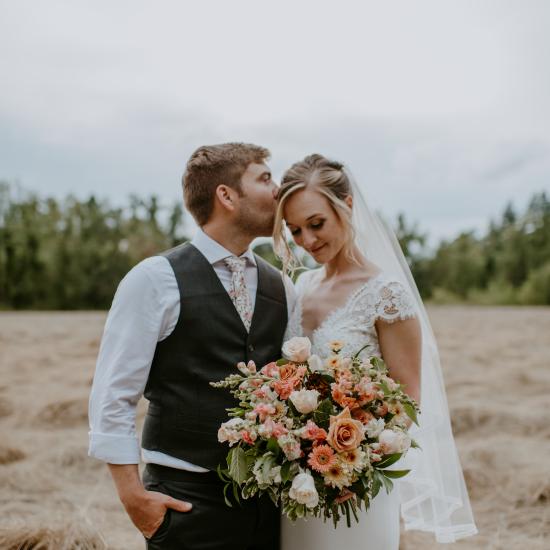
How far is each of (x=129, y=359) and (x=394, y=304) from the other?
3.75 ft

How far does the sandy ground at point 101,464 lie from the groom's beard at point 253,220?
228 cm

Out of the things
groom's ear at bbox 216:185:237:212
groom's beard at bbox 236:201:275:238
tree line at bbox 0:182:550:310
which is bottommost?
tree line at bbox 0:182:550:310

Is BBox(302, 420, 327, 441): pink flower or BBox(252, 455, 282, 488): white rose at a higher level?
BBox(302, 420, 327, 441): pink flower

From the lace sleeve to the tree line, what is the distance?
92.5 ft

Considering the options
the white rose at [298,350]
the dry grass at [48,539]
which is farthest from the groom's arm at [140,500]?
the dry grass at [48,539]

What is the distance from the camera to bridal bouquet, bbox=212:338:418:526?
1940mm

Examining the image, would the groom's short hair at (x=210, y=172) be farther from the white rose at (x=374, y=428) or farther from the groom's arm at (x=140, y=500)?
the white rose at (x=374, y=428)

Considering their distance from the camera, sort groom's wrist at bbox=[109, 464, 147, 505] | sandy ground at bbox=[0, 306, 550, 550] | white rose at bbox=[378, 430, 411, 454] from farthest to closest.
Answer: sandy ground at bbox=[0, 306, 550, 550]
groom's wrist at bbox=[109, 464, 147, 505]
white rose at bbox=[378, 430, 411, 454]

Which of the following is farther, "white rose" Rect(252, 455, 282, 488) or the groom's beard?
the groom's beard

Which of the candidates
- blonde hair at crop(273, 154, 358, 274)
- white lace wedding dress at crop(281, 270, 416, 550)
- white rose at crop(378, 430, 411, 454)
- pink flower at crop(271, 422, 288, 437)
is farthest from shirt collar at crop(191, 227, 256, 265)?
white rose at crop(378, 430, 411, 454)

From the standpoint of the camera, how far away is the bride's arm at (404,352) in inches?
106

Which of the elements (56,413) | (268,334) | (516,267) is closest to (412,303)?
(268,334)

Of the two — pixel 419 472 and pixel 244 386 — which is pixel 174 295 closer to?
pixel 244 386

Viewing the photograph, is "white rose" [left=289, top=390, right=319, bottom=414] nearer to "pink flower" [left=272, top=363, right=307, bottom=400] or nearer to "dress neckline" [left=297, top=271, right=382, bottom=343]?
"pink flower" [left=272, top=363, right=307, bottom=400]
